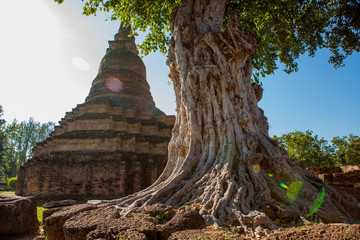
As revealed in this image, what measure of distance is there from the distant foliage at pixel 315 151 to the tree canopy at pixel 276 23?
11378 millimetres

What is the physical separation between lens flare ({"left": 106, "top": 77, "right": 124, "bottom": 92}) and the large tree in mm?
7627

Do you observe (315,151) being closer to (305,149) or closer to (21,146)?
(305,149)

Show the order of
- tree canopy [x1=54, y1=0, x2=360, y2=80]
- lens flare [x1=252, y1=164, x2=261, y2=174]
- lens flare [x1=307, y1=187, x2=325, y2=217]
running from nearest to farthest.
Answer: lens flare [x1=307, y1=187, x2=325, y2=217]
lens flare [x1=252, y1=164, x2=261, y2=174]
tree canopy [x1=54, y1=0, x2=360, y2=80]

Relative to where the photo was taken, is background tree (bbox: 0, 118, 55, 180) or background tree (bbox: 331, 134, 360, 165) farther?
background tree (bbox: 0, 118, 55, 180)

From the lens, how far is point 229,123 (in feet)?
14.8

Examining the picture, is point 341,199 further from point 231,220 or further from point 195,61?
point 195,61

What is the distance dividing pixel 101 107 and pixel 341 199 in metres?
12.3

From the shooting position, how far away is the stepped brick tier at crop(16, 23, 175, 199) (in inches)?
437

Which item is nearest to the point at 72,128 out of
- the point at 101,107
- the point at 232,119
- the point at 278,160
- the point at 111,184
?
the point at 101,107

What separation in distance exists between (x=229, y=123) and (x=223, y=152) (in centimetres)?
60

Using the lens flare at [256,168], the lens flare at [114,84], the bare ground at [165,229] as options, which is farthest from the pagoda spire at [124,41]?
the bare ground at [165,229]

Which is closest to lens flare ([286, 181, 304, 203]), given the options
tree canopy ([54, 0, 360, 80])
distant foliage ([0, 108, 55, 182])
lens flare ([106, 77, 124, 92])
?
tree canopy ([54, 0, 360, 80])

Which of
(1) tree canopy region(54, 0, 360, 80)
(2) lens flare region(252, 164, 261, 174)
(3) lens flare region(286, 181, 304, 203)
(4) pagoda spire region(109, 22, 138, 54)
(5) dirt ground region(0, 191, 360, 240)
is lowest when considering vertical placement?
(5) dirt ground region(0, 191, 360, 240)

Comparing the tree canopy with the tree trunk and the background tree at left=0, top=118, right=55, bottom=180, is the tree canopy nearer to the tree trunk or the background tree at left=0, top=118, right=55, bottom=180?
the tree trunk
